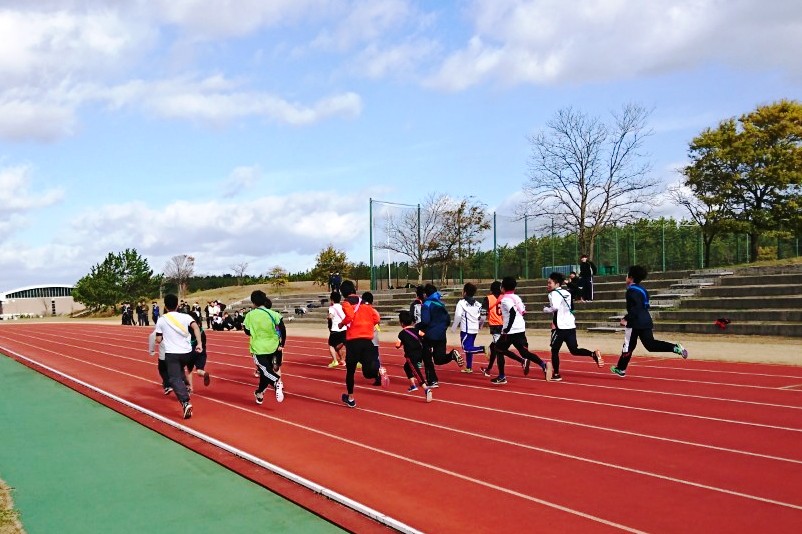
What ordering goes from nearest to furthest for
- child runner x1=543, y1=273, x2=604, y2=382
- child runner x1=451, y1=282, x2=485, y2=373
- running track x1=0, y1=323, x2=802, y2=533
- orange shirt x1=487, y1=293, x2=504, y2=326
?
running track x1=0, y1=323, x2=802, y2=533, child runner x1=543, y1=273, x2=604, y2=382, orange shirt x1=487, y1=293, x2=504, y2=326, child runner x1=451, y1=282, x2=485, y2=373

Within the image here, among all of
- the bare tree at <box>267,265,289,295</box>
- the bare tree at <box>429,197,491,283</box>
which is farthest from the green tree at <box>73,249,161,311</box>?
the bare tree at <box>429,197,491,283</box>

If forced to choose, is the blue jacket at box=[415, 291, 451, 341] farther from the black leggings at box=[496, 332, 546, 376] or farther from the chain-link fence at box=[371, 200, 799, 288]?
the chain-link fence at box=[371, 200, 799, 288]

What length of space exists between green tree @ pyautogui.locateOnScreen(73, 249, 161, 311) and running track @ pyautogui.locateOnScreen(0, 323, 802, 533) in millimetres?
65974

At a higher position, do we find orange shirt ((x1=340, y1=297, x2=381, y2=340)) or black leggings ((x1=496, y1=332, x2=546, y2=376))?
orange shirt ((x1=340, y1=297, x2=381, y2=340))

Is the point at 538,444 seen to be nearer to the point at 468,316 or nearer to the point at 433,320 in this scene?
the point at 433,320

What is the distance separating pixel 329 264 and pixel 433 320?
49393mm

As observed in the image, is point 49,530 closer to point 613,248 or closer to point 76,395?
point 76,395

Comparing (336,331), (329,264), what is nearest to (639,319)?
(336,331)

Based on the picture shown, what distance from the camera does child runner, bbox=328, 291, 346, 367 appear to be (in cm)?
1526

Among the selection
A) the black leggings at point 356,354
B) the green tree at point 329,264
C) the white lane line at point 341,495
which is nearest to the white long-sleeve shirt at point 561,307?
the black leggings at point 356,354

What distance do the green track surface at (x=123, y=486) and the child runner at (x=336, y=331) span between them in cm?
570

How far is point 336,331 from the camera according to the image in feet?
53.6

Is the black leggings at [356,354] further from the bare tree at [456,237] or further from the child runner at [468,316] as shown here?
the bare tree at [456,237]

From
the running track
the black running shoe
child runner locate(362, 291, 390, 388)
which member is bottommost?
the running track
